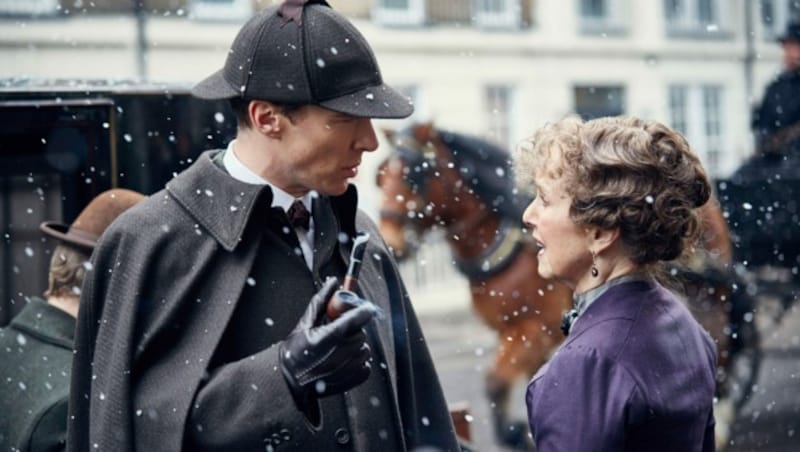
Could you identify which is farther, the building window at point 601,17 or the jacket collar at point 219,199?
the building window at point 601,17

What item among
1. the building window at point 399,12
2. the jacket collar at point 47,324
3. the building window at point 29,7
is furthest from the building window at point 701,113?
the jacket collar at point 47,324

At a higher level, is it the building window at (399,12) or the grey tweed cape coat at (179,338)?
the grey tweed cape coat at (179,338)

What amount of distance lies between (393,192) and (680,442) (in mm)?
4751

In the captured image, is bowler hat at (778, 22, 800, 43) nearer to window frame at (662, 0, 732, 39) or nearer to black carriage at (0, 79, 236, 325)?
black carriage at (0, 79, 236, 325)

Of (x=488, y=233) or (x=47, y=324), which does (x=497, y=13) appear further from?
(x=47, y=324)

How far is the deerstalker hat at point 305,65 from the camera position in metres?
2.79

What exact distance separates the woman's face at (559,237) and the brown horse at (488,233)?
419 cm

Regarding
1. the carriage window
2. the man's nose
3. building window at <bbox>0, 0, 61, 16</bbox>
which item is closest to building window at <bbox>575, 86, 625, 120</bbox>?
building window at <bbox>0, 0, 61, 16</bbox>

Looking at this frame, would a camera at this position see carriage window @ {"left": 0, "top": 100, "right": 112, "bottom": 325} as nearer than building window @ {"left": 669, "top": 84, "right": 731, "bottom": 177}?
Yes

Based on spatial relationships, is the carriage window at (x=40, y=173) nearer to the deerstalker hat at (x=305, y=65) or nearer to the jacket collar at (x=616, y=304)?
the deerstalker hat at (x=305, y=65)

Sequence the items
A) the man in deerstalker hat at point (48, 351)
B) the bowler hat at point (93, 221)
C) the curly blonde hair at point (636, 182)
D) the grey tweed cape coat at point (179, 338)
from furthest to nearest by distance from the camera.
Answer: the bowler hat at point (93, 221) → the man in deerstalker hat at point (48, 351) → the grey tweed cape coat at point (179, 338) → the curly blonde hair at point (636, 182)

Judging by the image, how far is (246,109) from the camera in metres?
2.86

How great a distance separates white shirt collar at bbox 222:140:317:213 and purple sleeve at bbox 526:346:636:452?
729 millimetres

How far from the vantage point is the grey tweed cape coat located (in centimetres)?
269
